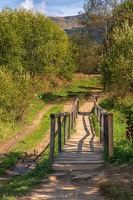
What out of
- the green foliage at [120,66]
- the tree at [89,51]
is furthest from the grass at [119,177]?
the tree at [89,51]

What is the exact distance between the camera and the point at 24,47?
35938mm

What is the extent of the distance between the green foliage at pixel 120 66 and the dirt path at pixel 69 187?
19961 mm

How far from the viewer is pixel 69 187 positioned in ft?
23.5

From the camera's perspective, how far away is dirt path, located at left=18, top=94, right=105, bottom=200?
21.4 ft

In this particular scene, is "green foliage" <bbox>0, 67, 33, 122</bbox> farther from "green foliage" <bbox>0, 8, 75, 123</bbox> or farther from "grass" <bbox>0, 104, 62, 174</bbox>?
"grass" <bbox>0, 104, 62, 174</bbox>

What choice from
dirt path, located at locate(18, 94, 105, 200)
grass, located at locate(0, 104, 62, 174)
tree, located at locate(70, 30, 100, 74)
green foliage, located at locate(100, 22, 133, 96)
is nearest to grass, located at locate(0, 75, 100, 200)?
grass, located at locate(0, 104, 62, 174)

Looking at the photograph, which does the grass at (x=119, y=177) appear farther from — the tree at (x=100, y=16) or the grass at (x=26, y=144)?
the tree at (x=100, y=16)

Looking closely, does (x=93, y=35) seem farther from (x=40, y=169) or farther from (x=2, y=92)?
(x=40, y=169)

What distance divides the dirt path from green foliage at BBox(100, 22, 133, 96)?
20.0 metres

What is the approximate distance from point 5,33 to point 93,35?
15760 millimetres

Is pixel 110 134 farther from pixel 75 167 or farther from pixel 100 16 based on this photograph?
pixel 100 16

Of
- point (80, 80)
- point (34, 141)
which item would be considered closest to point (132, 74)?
point (34, 141)

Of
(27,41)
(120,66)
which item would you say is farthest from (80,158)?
(27,41)

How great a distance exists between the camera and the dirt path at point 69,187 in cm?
653
